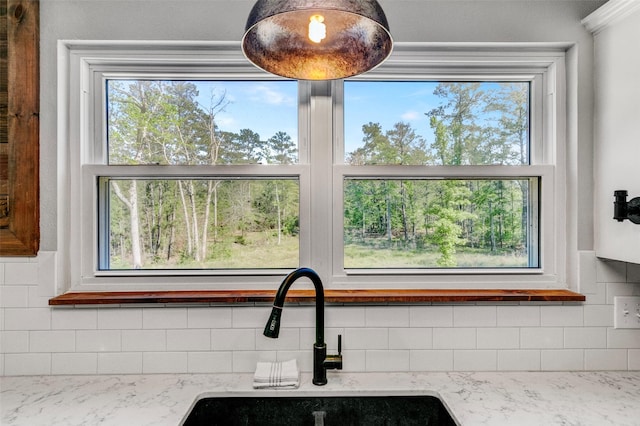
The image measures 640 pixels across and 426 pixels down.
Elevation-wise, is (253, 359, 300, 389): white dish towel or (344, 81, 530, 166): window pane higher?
(344, 81, 530, 166): window pane

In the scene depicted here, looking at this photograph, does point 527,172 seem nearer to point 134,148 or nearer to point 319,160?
point 319,160

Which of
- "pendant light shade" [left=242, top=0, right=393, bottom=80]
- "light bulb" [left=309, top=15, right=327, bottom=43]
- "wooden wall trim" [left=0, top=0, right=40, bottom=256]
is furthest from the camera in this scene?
"wooden wall trim" [left=0, top=0, right=40, bottom=256]

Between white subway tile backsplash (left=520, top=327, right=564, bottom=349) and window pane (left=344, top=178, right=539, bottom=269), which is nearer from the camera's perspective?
white subway tile backsplash (left=520, top=327, right=564, bottom=349)

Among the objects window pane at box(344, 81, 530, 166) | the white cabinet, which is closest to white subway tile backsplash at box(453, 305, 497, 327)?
the white cabinet

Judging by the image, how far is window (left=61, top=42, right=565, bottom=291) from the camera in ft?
4.95

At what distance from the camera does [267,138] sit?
1.56m

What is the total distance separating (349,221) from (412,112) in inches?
21.2

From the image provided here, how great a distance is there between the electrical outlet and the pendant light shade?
1374mm

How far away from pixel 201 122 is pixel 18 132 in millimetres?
675

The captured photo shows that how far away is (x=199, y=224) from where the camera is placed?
155 cm

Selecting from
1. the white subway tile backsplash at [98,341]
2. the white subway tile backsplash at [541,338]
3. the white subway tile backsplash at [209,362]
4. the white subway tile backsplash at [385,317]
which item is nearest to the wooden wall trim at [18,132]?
the white subway tile backsplash at [98,341]

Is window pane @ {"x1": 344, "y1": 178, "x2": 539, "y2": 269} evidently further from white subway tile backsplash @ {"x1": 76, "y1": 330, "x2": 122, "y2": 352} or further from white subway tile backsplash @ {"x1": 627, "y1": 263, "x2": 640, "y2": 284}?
white subway tile backsplash @ {"x1": 76, "y1": 330, "x2": 122, "y2": 352}

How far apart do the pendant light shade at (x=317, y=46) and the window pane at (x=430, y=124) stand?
530 millimetres

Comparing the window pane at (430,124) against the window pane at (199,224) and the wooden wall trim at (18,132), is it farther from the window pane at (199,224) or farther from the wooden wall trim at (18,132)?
the wooden wall trim at (18,132)
